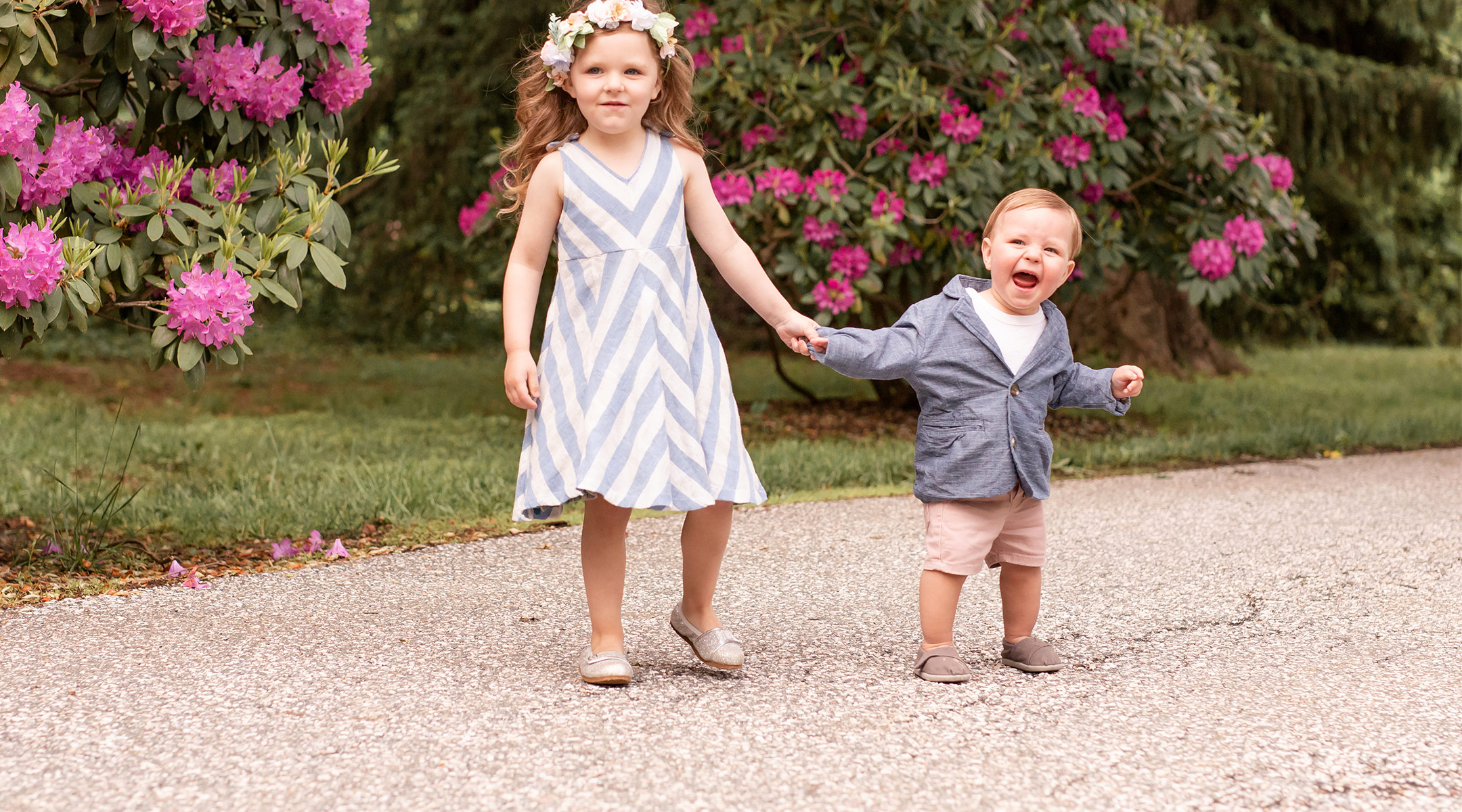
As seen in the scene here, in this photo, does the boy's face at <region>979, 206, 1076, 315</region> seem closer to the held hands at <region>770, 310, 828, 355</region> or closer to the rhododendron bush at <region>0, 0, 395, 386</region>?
the held hands at <region>770, 310, 828, 355</region>

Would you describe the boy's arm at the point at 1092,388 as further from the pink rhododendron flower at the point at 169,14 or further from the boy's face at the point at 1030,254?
the pink rhododendron flower at the point at 169,14

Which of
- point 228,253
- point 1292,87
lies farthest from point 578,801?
point 1292,87

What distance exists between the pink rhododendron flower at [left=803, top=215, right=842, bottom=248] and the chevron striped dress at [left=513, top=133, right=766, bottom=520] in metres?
3.24

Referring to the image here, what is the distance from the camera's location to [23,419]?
24.5 ft

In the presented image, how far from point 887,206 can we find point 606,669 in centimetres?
380

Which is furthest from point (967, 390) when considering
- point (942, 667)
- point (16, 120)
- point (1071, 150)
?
point (1071, 150)

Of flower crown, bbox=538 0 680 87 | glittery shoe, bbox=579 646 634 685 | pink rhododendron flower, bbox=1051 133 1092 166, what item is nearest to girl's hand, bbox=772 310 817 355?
flower crown, bbox=538 0 680 87

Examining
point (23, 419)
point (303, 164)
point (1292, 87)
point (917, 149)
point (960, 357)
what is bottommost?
point (23, 419)

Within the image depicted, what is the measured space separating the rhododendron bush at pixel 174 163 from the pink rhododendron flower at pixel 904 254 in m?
3.16

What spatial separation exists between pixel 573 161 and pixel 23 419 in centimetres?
589

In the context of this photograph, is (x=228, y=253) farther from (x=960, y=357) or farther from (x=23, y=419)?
(x=23, y=419)

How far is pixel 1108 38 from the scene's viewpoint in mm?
6590

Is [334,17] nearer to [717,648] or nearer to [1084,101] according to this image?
[717,648]

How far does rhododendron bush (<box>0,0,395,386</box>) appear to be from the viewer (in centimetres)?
327
